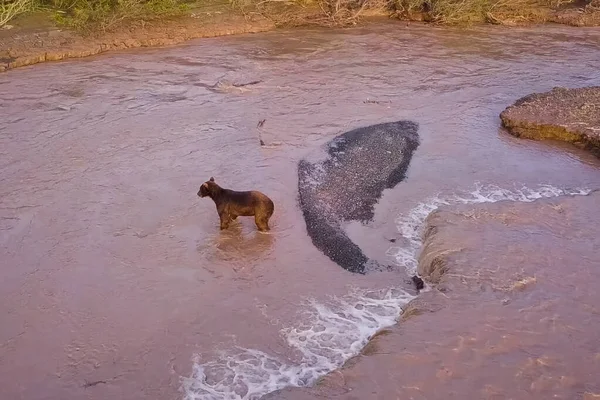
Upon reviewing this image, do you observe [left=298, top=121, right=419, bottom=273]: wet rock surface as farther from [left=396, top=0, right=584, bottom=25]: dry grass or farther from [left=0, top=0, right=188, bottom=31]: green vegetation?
[left=0, top=0, right=188, bottom=31]: green vegetation

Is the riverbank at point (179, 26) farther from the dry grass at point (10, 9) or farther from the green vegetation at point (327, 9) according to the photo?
the dry grass at point (10, 9)

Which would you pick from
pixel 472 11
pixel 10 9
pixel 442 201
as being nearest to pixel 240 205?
pixel 442 201

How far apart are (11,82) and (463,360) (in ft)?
35.2

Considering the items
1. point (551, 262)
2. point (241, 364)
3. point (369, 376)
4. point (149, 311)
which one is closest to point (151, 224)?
point (149, 311)

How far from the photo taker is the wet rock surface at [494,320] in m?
5.50

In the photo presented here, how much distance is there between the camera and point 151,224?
26.8ft

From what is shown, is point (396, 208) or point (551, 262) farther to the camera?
point (396, 208)

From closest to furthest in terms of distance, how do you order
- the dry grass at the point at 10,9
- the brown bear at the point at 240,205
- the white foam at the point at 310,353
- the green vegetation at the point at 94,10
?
the white foam at the point at 310,353 < the brown bear at the point at 240,205 < the dry grass at the point at 10,9 < the green vegetation at the point at 94,10

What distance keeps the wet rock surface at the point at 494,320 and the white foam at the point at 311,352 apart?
254 mm

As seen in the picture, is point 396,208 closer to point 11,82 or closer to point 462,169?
point 462,169

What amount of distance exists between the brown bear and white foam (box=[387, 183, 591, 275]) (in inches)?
62.0

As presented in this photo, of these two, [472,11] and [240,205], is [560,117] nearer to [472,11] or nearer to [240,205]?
[240,205]

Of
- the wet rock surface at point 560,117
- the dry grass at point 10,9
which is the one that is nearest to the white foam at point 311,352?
the wet rock surface at point 560,117

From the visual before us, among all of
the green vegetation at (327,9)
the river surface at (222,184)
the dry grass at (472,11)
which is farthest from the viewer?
the dry grass at (472,11)
